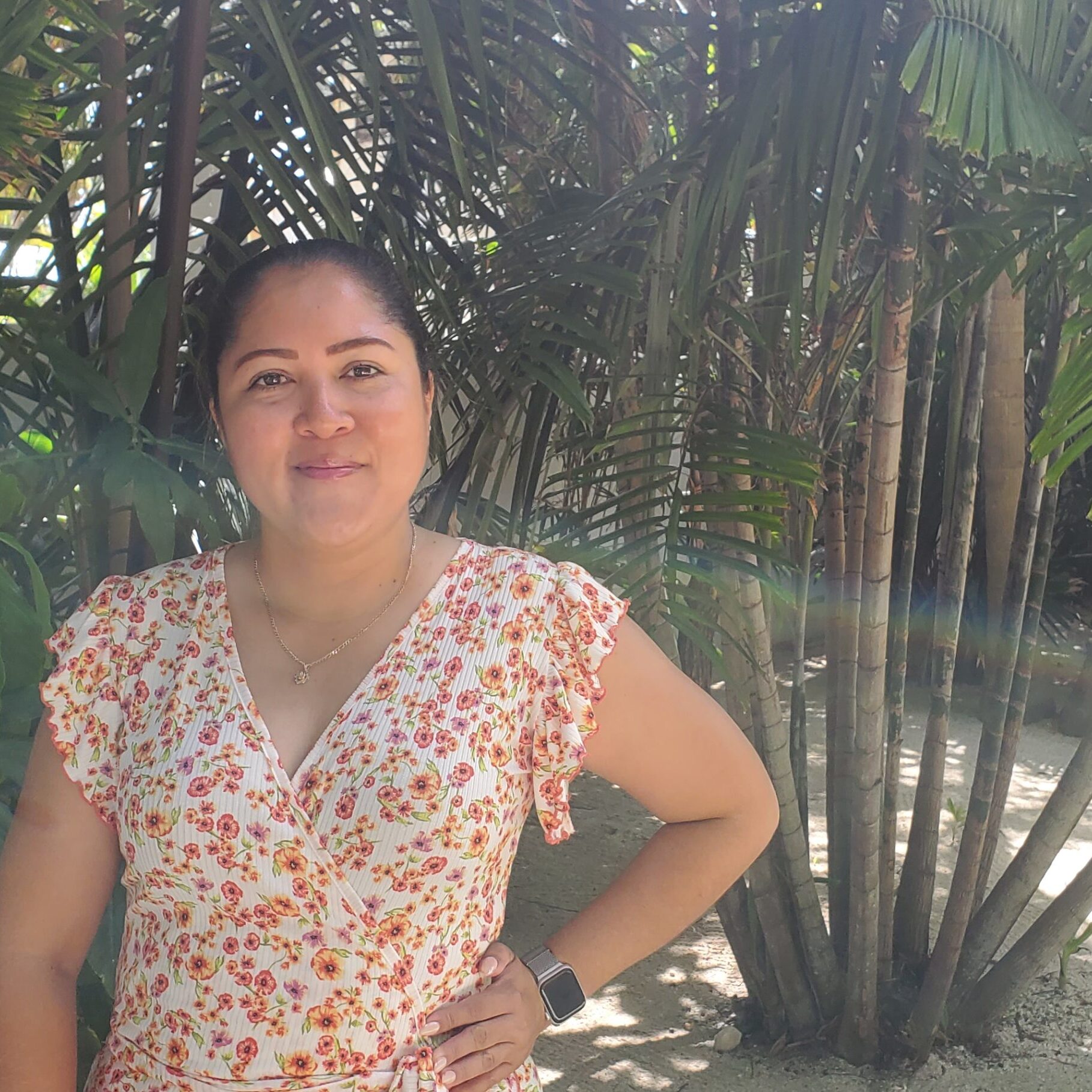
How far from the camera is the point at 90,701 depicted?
48.8 inches

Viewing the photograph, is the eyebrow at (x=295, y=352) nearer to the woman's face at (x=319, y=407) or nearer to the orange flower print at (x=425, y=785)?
the woman's face at (x=319, y=407)

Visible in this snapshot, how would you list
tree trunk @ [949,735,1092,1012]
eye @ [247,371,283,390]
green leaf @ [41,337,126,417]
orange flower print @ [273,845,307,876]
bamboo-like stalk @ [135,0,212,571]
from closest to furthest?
1. orange flower print @ [273,845,307,876]
2. eye @ [247,371,283,390]
3. green leaf @ [41,337,126,417]
4. bamboo-like stalk @ [135,0,212,571]
5. tree trunk @ [949,735,1092,1012]

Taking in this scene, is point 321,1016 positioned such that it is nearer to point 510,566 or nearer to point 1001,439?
point 510,566

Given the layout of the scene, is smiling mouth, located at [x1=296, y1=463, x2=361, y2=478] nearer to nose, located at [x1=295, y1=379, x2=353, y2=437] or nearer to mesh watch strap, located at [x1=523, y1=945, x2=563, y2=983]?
nose, located at [x1=295, y1=379, x2=353, y2=437]

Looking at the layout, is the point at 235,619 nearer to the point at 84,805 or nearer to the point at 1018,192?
the point at 84,805

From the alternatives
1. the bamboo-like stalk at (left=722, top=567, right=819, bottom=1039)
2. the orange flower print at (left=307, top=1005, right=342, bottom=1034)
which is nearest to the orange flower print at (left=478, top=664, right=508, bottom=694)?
the orange flower print at (left=307, top=1005, right=342, bottom=1034)

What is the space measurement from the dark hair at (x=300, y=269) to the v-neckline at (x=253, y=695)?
220 millimetres

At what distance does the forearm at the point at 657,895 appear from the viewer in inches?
53.8

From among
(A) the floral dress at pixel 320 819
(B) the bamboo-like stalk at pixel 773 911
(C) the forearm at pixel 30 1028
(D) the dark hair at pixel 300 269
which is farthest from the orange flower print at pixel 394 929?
(B) the bamboo-like stalk at pixel 773 911

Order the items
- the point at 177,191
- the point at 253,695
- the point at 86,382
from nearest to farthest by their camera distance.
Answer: the point at 253,695 < the point at 86,382 < the point at 177,191

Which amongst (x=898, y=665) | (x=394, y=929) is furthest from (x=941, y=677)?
(x=394, y=929)

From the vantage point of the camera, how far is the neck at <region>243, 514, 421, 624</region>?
129 cm

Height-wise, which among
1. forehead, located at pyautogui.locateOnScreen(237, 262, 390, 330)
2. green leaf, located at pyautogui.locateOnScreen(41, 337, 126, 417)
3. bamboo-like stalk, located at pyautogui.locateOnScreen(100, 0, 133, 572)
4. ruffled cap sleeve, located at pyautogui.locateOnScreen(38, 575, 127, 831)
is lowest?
ruffled cap sleeve, located at pyautogui.locateOnScreen(38, 575, 127, 831)

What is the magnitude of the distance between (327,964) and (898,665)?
1.71m
